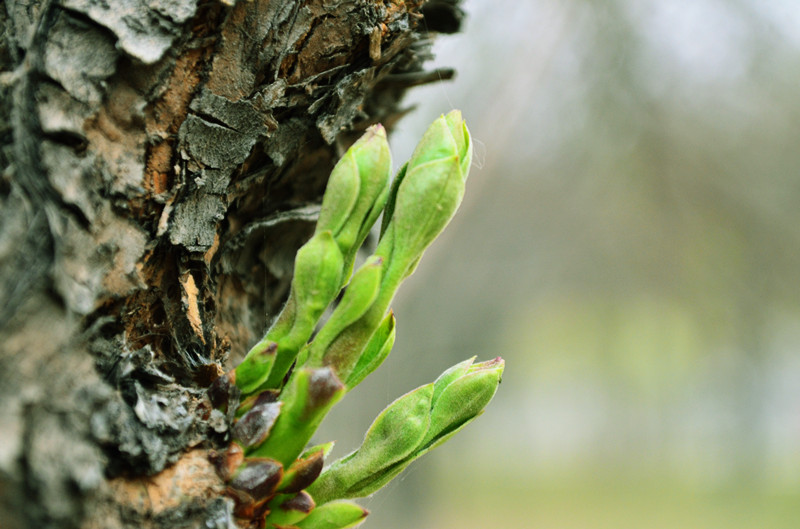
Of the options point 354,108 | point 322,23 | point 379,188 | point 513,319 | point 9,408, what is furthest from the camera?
point 513,319

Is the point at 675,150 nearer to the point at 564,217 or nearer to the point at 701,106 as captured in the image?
the point at 701,106

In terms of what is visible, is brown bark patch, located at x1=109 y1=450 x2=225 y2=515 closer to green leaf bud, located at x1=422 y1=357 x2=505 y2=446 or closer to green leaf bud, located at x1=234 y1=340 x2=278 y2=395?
green leaf bud, located at x1=234 y1=340 x2=278 y2=395

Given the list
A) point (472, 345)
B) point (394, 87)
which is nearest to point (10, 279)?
point (394, 87)

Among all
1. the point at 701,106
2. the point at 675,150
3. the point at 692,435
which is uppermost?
the point at 701,106

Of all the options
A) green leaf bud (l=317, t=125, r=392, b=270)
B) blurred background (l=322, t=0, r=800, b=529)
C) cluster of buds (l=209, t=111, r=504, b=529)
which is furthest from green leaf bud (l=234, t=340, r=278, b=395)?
blurred background (l=322, t=0, r=800, b=529)

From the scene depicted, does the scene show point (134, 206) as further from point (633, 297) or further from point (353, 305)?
point (633, 297)

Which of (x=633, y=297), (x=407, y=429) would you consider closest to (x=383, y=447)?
(x=407, y=429)
